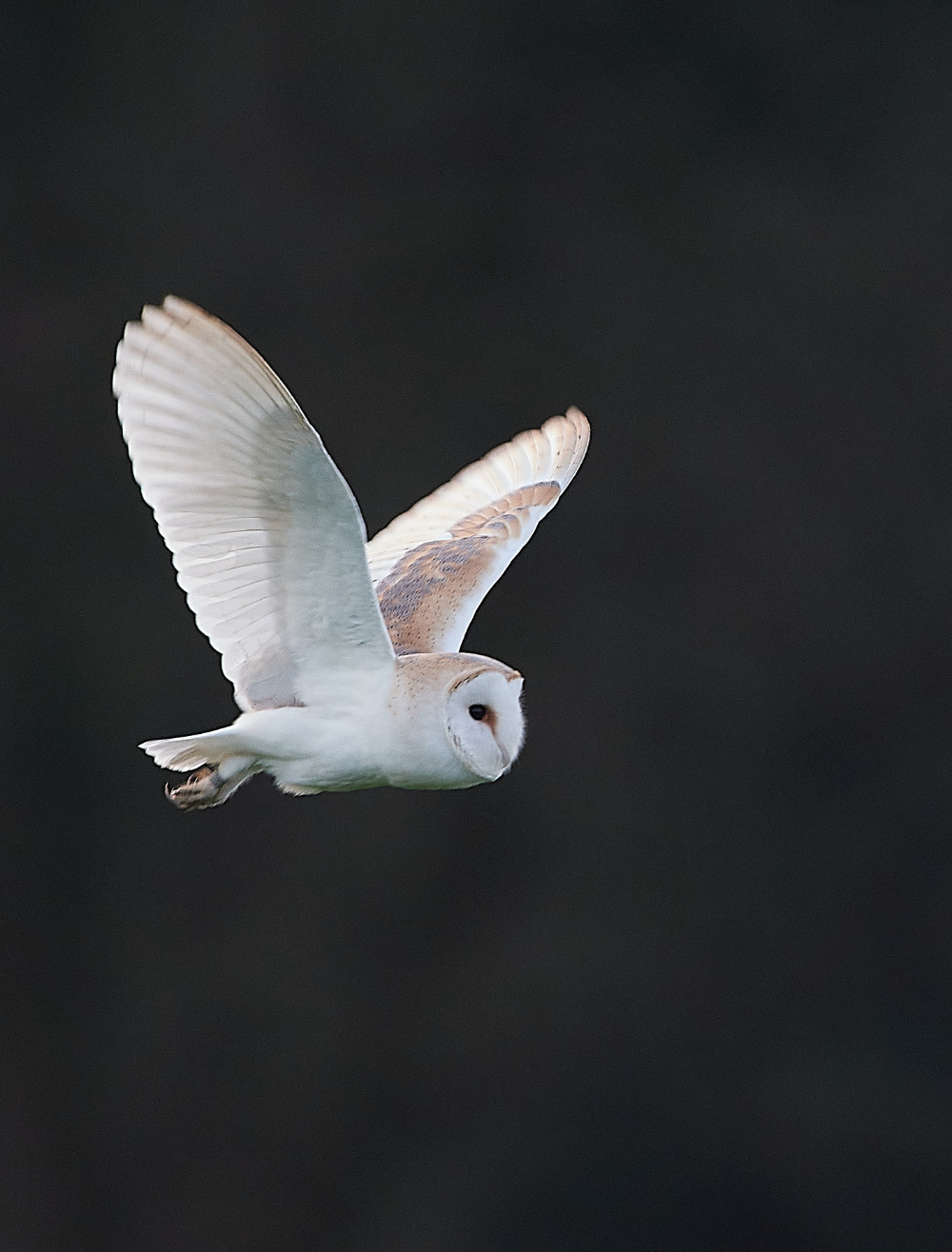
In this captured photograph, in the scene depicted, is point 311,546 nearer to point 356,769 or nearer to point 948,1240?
point 356,769

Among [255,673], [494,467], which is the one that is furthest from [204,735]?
[494,467]

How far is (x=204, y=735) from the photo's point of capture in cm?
185

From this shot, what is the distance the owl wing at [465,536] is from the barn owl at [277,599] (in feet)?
0.43

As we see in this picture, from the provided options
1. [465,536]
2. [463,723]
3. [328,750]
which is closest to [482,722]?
[463,723]

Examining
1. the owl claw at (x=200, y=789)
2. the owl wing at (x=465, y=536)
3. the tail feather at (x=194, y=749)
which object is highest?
the owl wing at (x=465, y=536)

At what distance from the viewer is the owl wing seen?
2.11m

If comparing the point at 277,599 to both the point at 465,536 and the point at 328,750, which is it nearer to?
the point at 328,750

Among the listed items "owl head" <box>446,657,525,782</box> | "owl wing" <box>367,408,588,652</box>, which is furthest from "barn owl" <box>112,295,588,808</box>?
"owl wing" <box>367,408,588,652</box>

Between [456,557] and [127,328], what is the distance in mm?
674

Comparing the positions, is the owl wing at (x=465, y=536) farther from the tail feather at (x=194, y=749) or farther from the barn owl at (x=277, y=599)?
the tail feather at (x=194, y=749)

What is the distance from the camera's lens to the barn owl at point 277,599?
1.69 m

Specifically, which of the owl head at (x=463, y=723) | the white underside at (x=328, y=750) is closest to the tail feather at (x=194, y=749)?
the white underside at (x=328, y=750)

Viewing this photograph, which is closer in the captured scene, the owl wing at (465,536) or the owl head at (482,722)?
the owl head at (482,722)

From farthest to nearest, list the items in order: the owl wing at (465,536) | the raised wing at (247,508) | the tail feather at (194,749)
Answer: the owl wing at (465,536) < the tail feather at (194,749) < the raised wing at (247,508)
